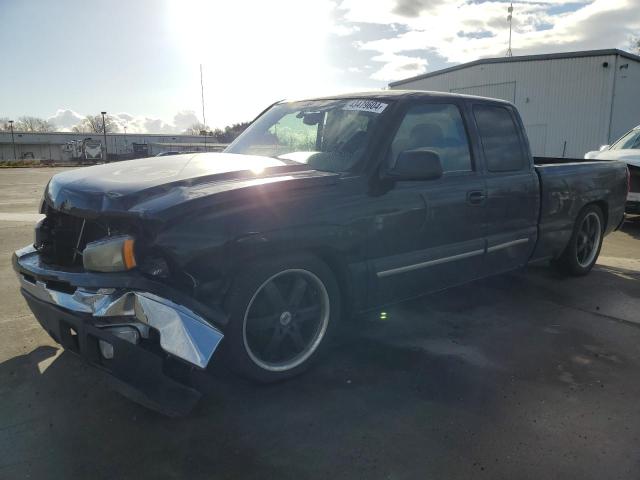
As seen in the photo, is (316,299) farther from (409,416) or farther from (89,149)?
(89,149)

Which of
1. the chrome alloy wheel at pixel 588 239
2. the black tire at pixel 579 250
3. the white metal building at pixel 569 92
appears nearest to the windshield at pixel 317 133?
the black tire at pixel 579 250

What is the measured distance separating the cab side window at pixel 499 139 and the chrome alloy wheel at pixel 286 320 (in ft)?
6.73

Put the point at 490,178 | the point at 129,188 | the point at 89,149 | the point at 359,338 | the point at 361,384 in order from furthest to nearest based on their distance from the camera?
the point at 89,149, the point at 490,178, the point at 359,338, the point at 361,384, the point at 129,188

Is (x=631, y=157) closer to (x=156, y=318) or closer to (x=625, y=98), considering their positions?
(x=156, y=318)

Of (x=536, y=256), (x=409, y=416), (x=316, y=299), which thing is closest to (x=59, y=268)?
(x=316, y=299)

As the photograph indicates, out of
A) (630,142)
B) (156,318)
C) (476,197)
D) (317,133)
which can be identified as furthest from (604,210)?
(630,142)

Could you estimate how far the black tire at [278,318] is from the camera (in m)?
2.76

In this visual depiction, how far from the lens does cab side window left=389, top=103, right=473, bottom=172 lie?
12.1ft

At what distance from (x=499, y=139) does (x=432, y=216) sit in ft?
4.27

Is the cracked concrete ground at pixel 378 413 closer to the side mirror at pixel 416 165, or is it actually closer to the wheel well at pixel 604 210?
the side mirror at pixel 416 165

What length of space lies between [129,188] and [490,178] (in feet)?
9.42

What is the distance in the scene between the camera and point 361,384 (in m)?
3.18

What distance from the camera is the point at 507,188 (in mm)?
4324

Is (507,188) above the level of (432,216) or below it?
above
